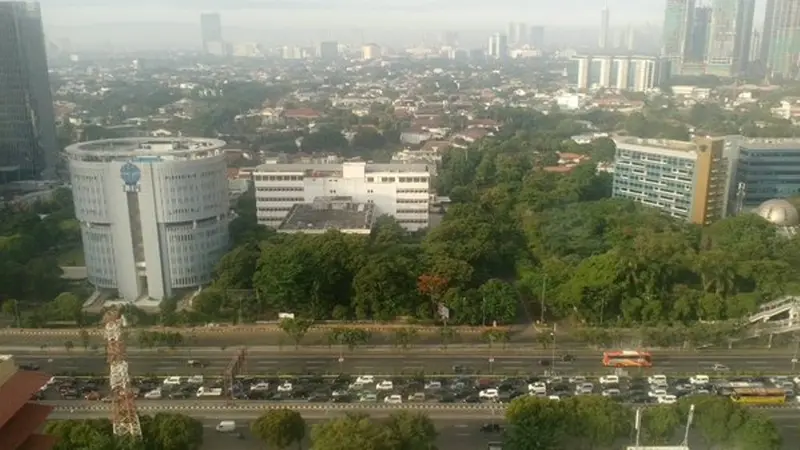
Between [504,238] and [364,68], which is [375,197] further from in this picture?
[364,68]

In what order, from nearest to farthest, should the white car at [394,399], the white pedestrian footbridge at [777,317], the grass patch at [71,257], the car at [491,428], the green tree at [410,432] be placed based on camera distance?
the green tree at [410,432] → the car at [491,428] → the white car at [394,399] → the white pedestrian footbridge at [777,317] → the grass patch at [71,257]

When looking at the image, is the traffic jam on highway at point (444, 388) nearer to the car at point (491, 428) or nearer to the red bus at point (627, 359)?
the red bus at point (627, 359)

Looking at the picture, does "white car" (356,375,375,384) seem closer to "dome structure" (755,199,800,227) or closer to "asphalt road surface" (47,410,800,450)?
"asphalt road surface" (47,410,800,450)

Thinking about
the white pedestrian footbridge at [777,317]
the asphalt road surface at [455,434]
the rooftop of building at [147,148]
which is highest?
the rooftop of building at [147,148]

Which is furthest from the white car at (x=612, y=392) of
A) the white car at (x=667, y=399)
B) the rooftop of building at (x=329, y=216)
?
the rooftop of building at (x=329, y=216)

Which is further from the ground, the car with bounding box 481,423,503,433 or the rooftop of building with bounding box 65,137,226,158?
the rooftop of building with bounding box 65,137,226,158

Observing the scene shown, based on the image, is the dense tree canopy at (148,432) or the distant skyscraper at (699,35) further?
the distant skyscraper at (699,35)

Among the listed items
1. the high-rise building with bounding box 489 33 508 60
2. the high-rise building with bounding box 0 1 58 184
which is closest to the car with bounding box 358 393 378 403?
the high-rise building with bounding box 0 1 58 184

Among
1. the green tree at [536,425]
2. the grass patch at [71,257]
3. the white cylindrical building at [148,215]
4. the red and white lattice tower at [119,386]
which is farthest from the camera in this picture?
the grass patch at [71,257]
